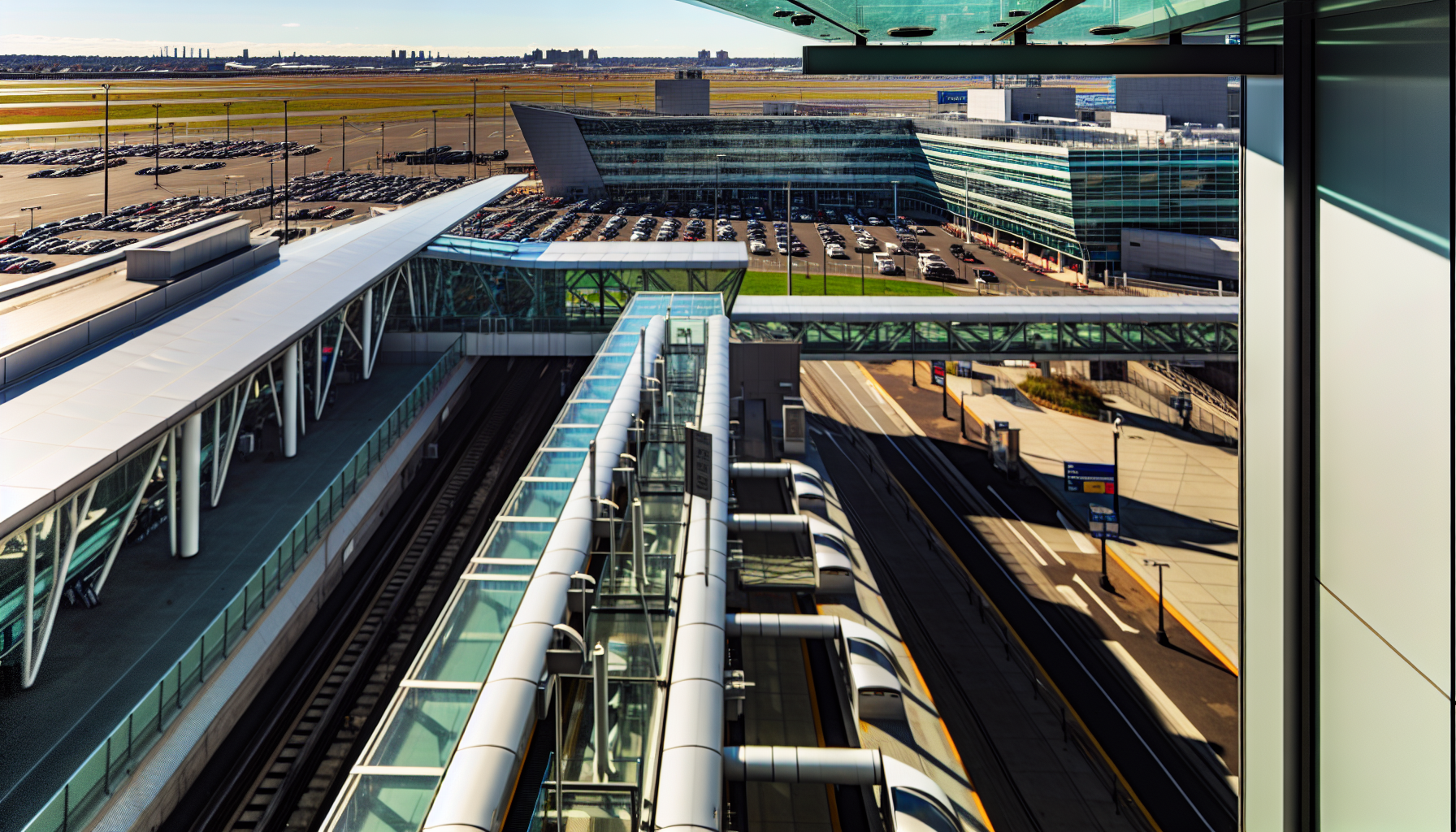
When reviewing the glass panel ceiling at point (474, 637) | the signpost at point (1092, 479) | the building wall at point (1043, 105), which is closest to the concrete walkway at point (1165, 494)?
the signpost at point (1092, 479)

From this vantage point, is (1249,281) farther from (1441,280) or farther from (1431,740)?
(1431,740)

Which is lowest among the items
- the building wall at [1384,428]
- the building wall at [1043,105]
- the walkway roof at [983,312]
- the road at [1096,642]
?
the road at [1096,642]

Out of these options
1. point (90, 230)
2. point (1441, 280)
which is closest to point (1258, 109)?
point (1441, 280)

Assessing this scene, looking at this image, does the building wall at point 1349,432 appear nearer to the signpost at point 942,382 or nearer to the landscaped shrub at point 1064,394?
the signpost at point 942,382

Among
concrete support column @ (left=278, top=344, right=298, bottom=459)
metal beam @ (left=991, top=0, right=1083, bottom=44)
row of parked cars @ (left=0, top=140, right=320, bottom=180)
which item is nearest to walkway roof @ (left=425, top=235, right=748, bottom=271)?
concrete support column @ (left=278, top=344, right=298, bottom=459)

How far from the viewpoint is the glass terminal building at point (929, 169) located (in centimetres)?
5969

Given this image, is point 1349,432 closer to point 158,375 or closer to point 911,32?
point 911,32

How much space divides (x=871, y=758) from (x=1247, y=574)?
31.5 feet

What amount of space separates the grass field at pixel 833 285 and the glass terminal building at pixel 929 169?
12.7 meters

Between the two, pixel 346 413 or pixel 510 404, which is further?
pixel 510 404

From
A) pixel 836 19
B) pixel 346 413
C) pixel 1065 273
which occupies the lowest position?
pixel 346 413

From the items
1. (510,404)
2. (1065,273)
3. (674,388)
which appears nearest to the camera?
(674,388)

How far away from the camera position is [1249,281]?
4.14 meters

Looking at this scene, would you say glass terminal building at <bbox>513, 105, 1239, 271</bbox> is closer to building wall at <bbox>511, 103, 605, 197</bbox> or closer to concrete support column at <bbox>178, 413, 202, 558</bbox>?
building wall at <bbox>511, 103, 605, 197</bbox>
